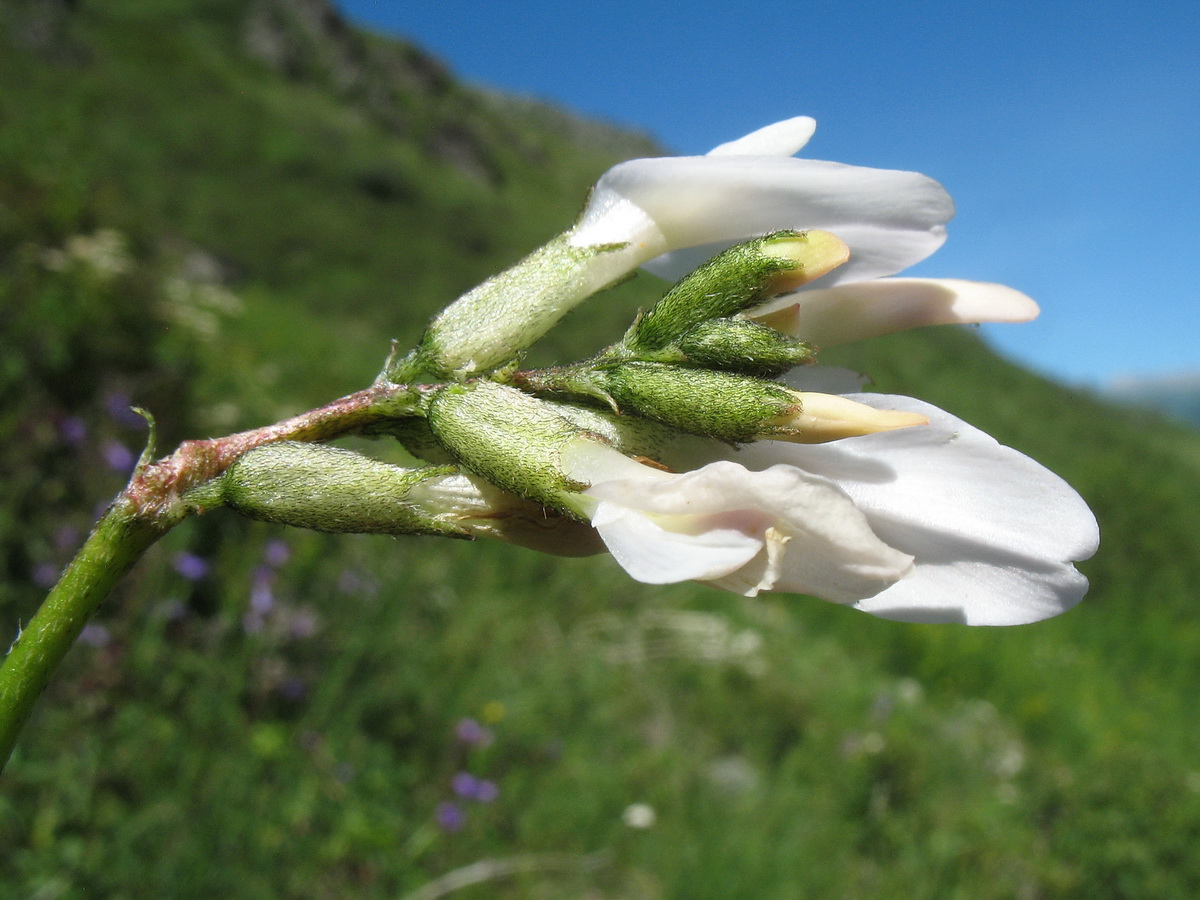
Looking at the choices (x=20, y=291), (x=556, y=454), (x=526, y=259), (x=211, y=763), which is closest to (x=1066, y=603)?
(x=556, y=454)

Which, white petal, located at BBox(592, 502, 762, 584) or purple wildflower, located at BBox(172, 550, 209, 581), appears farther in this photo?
purple wildflower, located at BBox(172, 550, 209, 581)

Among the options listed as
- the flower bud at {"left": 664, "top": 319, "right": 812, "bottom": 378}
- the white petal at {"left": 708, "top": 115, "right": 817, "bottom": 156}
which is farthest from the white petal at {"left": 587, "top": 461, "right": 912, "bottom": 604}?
the white petal at {"left": 708, "top": 115, "right": 817, "bottom": 156}

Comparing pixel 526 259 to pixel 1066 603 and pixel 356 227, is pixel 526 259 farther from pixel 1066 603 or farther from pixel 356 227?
pixel 356 227

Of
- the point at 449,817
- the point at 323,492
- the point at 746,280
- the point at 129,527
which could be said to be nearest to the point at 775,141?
the point at 746,280

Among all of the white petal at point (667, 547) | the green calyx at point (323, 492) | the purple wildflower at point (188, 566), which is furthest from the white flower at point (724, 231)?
the purple wildflower at point (188, 566)

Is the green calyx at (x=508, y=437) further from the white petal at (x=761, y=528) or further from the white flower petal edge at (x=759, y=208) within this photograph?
the white flower petal edge at (x=759, y=208)

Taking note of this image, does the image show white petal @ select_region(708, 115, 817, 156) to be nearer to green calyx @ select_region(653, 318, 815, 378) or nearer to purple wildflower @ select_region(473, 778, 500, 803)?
green calyx @ select_region(653, 318, 815, 378)
